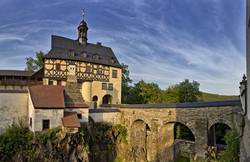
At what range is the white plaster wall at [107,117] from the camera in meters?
20.3

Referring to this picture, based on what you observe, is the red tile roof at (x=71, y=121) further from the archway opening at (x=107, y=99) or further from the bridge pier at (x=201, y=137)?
the archway opening at (x=107, y=99)

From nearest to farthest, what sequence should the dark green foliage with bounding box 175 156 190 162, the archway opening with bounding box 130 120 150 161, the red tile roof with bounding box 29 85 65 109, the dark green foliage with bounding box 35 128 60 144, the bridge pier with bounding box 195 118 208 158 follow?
the bridge pier with bounding box 195 118 208 158 < the dark green foliage with bounding box 175 156 190 162 < the dark green foliage with bounding box 35 128 60 144 < the red tile roof with bounding box 29 85 65 109 < the archway opening with bounding box 130 120 150 161

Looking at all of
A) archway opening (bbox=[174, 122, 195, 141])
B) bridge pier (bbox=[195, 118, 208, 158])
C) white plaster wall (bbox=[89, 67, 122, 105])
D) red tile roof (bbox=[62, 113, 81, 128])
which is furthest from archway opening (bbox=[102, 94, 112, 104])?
bridge pier (bbox=[195, 118, 208, 158])

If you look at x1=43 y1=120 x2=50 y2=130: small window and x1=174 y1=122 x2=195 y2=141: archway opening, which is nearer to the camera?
x1=43 y1=120 x2=50 y2=130: small window

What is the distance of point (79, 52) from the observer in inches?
1005

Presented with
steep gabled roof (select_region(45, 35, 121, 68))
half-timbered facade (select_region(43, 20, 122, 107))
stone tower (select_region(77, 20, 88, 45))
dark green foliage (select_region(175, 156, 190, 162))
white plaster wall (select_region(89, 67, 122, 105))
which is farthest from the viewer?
stone tower (select_region(77, 20, 88, 45))

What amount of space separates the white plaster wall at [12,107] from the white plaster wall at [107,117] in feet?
18.4

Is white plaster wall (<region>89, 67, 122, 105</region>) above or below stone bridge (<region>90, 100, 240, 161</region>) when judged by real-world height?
above

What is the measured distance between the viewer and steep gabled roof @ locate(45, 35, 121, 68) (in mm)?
23969

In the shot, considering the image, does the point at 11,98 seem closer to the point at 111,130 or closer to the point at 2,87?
the point at 2,87

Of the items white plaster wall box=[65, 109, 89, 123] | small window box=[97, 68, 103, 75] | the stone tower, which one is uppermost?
the stone tower

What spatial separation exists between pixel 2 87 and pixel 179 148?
1579 centimetres

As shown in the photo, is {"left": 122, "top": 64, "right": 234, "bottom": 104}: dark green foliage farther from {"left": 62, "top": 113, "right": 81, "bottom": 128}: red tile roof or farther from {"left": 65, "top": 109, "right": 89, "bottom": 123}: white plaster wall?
{"left": 62, "top": 113, "right": 81, "bottom": 128}: red tile roof

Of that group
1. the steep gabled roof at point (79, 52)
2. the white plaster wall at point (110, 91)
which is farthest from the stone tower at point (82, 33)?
the white plaster wall at point (110, 91)
